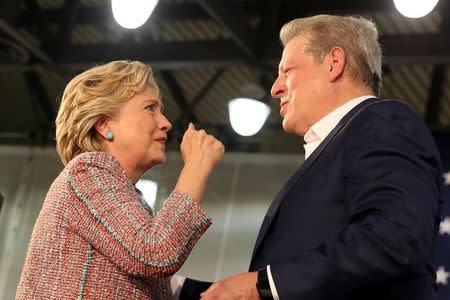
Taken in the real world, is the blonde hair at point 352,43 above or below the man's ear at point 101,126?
above

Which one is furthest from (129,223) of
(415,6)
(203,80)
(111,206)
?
(203,80)

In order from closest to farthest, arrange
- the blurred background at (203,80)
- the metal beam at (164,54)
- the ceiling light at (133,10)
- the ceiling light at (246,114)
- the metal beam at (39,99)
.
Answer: the ceiling light at (133,10), the blurred background at (203,80), the metal beam at (164,54), the ceiling light at (246,114), the metal beam at (39,99)

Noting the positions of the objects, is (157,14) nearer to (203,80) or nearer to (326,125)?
(203,80)

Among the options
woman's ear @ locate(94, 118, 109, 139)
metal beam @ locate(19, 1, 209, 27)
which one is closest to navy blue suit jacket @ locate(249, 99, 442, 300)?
woman's ear @ locate(94, 118, 109, 139)

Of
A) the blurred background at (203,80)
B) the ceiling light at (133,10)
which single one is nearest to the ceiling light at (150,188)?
the blurred background at (203,80)

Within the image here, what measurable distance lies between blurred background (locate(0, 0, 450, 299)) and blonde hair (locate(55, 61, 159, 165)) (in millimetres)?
3475

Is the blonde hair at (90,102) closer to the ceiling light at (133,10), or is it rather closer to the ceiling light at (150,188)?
the ceiling light at (133,10)

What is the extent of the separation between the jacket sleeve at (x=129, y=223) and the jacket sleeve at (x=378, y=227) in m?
0.28

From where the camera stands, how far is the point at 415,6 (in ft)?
14.3

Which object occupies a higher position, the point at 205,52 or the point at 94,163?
the point at 205,52

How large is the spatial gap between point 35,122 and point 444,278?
5430 millimetres

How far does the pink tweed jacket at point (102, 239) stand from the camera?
194 cm

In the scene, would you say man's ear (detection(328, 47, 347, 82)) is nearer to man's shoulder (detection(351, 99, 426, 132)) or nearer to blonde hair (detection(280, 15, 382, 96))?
blonde hair (detection(280, 15, 382, 96))

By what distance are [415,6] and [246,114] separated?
2476 millimetres
